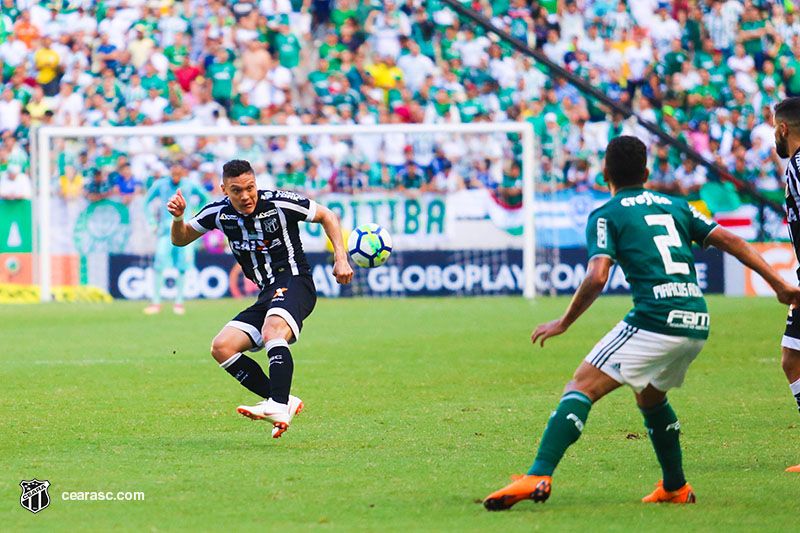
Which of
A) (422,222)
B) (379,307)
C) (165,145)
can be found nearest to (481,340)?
(379,307)

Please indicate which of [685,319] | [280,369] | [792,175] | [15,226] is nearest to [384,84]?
[15,226]

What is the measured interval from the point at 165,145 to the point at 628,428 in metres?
15.3

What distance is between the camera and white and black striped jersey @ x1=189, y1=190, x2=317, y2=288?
815cm

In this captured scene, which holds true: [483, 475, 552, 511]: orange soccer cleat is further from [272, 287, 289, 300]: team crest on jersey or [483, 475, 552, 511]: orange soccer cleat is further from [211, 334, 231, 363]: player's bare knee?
[272, 287, 289, 300]: team crest on jersey

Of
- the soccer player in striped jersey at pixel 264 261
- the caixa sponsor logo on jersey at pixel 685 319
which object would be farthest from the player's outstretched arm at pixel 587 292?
the soccer player in striped jersey at pixel 264 261

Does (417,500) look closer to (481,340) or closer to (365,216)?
(481,340)

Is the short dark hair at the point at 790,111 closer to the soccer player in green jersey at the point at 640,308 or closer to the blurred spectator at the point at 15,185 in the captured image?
the soccer player in green jersey at the point at 640,308

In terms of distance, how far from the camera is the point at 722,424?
27.1 ft

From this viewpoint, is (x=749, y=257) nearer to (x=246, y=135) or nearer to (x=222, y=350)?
(x=222, y=350)

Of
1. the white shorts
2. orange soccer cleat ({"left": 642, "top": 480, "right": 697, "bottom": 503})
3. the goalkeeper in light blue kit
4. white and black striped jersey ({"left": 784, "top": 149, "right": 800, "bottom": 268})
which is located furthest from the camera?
the goalkeeper in light blue kit

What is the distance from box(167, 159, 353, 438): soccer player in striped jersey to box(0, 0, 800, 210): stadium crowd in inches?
516

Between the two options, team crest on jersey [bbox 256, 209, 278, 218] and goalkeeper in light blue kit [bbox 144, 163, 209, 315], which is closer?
team crest on jersey [bbox 256, 209, 278, 218]

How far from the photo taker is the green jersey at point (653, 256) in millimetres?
5465

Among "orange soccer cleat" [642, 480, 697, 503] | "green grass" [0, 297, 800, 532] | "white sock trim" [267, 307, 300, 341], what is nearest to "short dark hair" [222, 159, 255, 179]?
"white sock trim" [267, 307, 300, 341]
